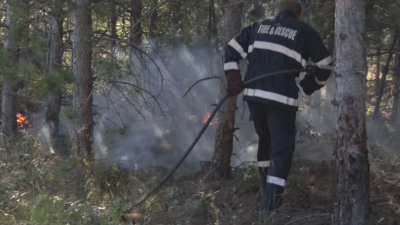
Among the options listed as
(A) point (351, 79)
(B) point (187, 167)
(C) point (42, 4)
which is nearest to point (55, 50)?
(C) point (42, 4)

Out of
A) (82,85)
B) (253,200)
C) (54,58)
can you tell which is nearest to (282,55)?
(253,200)

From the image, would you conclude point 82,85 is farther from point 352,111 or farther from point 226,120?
point 352,111

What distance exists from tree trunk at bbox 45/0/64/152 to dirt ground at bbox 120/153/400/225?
1738mm

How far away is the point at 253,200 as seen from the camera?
5.29 meters

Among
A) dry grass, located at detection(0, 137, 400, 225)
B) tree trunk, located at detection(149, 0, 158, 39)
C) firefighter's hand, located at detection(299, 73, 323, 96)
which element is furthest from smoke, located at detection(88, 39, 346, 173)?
firefighter's hand, located at detection(299, 73, 323, 96)

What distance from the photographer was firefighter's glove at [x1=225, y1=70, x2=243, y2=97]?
488 centimetres

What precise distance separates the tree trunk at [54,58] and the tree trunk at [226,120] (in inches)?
71.8

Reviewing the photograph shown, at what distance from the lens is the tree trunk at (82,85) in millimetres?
6758

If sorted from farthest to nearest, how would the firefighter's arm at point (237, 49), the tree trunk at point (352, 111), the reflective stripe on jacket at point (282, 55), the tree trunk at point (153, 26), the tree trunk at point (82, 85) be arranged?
the tree trunk at point (153, 26) → the tree trunk at point (82, 85) → the firefighter's arm at point (237, 49) → the reflective stripe on jacket at point (282, 55) → the tree trunk at point (352, 111)

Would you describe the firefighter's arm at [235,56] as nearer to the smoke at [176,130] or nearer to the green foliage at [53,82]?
the green foliage at [53,82]

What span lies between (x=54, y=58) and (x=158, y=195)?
105 inches

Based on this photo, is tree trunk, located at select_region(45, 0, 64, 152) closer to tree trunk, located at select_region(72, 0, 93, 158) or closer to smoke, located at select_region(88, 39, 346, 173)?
tree trunk, located at select_region(72, 0, 93, 158)

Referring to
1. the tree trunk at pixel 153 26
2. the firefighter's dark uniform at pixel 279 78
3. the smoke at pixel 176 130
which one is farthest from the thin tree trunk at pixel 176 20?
the firefighter's dark uniform at pixel 279 78

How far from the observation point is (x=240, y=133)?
1124 cm
